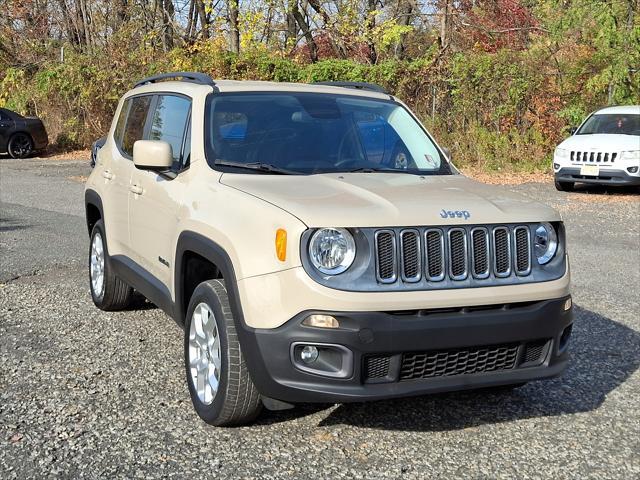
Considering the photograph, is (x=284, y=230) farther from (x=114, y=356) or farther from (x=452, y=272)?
(x=114, y=356)

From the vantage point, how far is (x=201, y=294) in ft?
13.5

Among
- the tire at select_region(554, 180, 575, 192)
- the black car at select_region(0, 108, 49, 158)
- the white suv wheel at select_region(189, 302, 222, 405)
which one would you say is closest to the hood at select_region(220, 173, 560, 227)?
the white suv wheel at select_region(189, 302, 222, 405)

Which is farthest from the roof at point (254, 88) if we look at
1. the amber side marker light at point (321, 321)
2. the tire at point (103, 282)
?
the amber side marker light at point (321, 321)

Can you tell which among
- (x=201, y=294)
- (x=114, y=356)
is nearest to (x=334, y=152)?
(x=201, y=294)

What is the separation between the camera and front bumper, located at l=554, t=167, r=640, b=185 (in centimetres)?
1463

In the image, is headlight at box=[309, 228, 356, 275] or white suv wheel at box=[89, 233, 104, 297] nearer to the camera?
headlight at box=[309, 228, 356, 275]

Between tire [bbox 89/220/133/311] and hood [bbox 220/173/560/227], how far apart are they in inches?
80.7

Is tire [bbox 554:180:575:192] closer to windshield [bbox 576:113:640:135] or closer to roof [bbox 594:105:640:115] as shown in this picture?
windshield [bbox 576:113:640:135]

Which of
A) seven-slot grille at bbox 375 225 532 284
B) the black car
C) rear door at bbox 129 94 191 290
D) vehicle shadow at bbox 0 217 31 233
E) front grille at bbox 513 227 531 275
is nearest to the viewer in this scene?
seven-slot grille at bbox 375 225 532 284

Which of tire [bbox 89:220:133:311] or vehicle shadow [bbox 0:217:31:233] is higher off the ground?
tire [bbox 89:220:133:311]

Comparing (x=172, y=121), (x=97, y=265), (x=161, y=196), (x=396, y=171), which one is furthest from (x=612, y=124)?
(x=161, y=196)

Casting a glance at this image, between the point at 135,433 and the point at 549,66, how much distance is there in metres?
17.5

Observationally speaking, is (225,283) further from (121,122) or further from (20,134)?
(20,134)

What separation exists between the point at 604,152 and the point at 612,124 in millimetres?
1357
